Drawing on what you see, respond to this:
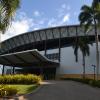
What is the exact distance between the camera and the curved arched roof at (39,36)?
7262cm

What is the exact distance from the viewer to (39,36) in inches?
3093

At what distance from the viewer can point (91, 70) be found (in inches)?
2566

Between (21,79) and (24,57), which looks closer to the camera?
(21,79)

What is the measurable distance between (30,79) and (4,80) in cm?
387

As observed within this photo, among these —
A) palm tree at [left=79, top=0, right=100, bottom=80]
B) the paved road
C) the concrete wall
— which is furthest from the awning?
the paved road

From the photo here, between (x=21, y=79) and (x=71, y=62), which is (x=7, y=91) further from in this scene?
(x=71, y=62)

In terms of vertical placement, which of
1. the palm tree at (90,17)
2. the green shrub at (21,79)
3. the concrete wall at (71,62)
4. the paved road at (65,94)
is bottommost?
the paved road at (65,94)

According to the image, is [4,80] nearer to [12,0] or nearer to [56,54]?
[12,0]

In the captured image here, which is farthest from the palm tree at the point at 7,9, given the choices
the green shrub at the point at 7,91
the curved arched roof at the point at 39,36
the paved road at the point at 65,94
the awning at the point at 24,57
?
the curved arched roof at the point at 39,36

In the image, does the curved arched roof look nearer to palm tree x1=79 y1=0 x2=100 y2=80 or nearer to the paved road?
palm tree x1=79 y1=0 x2=100 y2=80

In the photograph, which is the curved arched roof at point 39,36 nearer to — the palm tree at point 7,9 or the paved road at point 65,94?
the paved road at point 65,94

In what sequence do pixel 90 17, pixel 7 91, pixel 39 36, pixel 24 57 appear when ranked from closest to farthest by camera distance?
1. pixel 7 91
2. pixel 90 17
3. pixel 24 57
4. pixel 39 36

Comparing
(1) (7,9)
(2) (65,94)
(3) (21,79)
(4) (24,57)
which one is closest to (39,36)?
(4) (24,57)

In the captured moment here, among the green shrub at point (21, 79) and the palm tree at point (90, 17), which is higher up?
the palm tree at point (90, 17)
